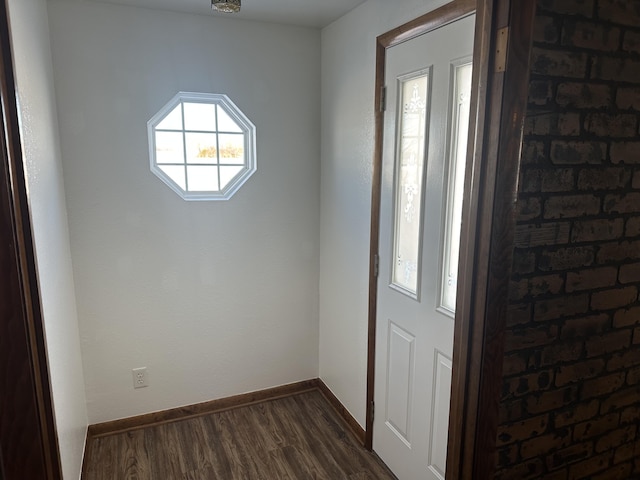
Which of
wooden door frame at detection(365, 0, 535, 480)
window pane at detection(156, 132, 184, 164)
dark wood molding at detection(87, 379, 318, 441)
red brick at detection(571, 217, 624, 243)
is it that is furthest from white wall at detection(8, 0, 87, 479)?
red brick at detection(571, 217, 624, 243)

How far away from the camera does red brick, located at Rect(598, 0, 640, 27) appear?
116cm

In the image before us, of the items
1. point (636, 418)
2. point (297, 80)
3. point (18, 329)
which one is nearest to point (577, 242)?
point (636, 418)

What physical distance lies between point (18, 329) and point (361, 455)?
1.90 m

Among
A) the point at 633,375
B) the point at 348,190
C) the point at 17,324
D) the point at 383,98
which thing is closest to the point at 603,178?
the point at 633,375

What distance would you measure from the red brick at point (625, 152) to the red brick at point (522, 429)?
795 mm

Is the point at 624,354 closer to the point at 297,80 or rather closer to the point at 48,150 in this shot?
the point at 297,80

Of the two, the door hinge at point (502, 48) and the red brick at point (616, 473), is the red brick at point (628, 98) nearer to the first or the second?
the door hinge at point (502, 48)

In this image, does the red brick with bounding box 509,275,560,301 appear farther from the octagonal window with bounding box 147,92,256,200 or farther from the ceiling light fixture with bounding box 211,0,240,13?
the octagonal window with bounding box 147,92,256,200

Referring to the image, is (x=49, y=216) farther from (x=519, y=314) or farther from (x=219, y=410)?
(x=519, y=314)

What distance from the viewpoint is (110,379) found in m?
2.47

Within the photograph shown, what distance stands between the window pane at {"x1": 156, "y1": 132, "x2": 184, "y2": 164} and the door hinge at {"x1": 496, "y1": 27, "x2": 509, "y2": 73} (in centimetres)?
183

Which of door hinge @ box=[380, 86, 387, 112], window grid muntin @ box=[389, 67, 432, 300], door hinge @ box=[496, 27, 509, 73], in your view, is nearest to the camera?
door hinge @ box=[496, 27, 509, 73]

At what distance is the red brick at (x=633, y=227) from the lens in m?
1.32

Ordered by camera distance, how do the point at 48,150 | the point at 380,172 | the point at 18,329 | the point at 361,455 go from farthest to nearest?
the point at 361,455 → the point at 380,172 → the point at 48,150 → the point at 18,329
